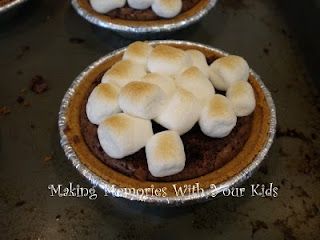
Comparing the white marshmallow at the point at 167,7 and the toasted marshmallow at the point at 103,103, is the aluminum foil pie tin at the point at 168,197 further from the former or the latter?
the white marshmallow at the point at 167,7

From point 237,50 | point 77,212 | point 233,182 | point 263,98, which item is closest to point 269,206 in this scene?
point 233,182

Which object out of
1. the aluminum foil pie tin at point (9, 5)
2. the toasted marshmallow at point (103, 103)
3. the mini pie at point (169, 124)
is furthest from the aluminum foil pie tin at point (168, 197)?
the aluminum foil pie tin at point (9, 5)

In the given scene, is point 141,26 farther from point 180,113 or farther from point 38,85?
point 180,113

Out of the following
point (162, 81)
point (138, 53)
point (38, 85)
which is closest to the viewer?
point (162, 81)

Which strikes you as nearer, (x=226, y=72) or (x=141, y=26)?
(x=226, y=72)

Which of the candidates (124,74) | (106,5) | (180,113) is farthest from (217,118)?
(106,5)

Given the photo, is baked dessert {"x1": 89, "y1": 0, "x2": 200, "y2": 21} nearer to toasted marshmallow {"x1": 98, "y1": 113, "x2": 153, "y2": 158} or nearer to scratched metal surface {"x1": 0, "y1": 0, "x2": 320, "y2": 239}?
scratched metal surface {"x1": 0, "y1": 0, "x2": 320, "y2": 239}
